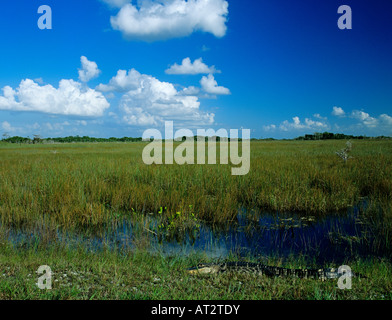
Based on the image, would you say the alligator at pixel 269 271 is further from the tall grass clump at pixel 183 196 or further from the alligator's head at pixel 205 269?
the tall grass clump at pixel 183 196

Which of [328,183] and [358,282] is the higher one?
[328,183]

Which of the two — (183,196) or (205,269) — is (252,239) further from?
(183,196)

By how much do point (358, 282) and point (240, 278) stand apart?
1671mm

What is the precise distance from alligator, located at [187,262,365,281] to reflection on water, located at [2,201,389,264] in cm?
94

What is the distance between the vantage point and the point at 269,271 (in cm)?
388

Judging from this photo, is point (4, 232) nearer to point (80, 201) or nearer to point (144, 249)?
point (80, 201)

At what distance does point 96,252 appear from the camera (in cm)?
486

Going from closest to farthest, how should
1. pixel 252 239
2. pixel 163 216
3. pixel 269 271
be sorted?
pixel 269 271 → pixel 252 239 → pixel 163 216

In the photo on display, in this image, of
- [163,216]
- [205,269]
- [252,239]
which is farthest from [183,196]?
[205,269]

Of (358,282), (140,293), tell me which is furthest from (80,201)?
(358,282)

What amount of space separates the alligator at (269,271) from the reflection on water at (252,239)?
3.10 ft

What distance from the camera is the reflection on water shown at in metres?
5.27

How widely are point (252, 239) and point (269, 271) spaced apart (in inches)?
88.1

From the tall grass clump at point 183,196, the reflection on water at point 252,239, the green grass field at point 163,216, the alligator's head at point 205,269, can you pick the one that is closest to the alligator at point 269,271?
the alligator's head at point 205,269
